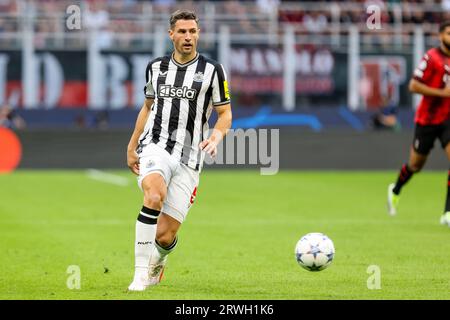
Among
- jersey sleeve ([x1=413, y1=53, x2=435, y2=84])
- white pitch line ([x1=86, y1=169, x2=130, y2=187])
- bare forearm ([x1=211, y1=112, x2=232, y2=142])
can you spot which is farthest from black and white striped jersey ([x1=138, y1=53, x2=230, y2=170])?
white pitch line ([x1=86, y1=169, x2=130, y2=187])

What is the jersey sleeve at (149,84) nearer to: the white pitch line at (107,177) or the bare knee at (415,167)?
the bare knee at (415,167)

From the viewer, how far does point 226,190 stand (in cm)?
1889

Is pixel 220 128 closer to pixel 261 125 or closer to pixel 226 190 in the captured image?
pixel 226 190

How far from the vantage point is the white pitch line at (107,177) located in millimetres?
20797

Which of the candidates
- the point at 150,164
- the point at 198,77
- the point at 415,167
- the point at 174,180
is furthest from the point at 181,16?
the point at 415,167

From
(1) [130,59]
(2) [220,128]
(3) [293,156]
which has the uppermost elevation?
(2) [220,128]

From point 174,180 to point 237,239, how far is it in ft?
12.8

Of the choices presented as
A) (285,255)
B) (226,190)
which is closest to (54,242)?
(285,255)

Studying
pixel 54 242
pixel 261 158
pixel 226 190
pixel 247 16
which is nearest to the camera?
pixel 54 242

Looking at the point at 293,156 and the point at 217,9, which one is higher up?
the point at 217,9
